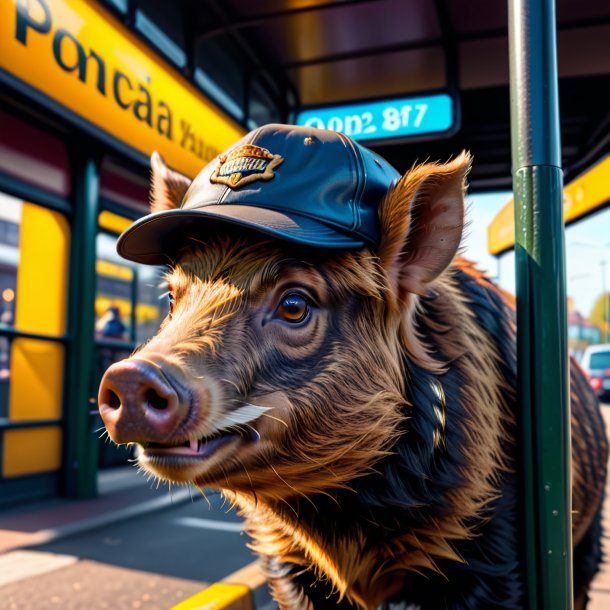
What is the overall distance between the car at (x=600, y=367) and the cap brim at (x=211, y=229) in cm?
1773

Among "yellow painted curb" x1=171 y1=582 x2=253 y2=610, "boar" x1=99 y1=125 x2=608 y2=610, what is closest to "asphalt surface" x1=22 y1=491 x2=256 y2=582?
"yellow painted curb" x1=171 y1=582 x2=253 y2=610

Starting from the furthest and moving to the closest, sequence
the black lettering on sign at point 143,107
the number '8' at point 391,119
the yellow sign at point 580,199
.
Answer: the yellow sign at point 580,199 → the black lettering on sign at point 143,107 → the number '8' at point 391,119

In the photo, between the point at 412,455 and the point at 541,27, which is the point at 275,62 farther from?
the point at 412,455

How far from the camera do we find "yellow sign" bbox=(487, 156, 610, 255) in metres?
8.00

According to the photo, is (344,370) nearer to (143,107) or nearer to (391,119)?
(391,119)

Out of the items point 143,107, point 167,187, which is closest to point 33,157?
point 143,107

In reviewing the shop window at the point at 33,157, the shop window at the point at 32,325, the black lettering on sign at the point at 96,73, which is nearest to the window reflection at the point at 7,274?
the shop window at the point at 32,325

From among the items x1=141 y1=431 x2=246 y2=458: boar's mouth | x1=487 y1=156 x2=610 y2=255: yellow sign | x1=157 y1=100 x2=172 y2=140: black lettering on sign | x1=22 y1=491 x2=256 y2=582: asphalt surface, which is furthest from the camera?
x1=487 y1=156 x2=610 y2=255: yellow sign

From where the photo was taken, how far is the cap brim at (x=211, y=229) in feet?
4.57

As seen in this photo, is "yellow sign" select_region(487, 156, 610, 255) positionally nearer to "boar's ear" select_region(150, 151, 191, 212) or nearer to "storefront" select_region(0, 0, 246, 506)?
"storefront" select_region(0, 0, 246, 506)

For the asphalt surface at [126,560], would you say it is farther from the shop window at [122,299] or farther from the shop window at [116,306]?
the shop window at [122,299]

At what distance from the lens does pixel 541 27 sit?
4.79ft

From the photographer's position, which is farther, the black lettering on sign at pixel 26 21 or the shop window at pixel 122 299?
the shop window at pixel 122 299

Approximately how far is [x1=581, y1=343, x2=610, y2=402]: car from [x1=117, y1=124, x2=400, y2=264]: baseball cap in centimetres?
1763
